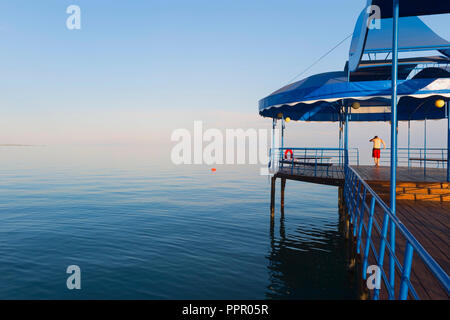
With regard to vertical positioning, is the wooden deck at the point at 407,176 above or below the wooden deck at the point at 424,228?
above

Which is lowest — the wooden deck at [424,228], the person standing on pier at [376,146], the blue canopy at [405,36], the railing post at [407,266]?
the wooden deck at [424,228]

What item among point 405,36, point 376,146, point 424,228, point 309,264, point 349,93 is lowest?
point 309,264

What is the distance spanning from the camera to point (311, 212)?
19.5m

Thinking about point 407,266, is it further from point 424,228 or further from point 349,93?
point 349,93

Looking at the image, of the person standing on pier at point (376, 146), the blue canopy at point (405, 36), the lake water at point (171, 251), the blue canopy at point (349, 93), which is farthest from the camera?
the person standing on pier at point (376, 146)

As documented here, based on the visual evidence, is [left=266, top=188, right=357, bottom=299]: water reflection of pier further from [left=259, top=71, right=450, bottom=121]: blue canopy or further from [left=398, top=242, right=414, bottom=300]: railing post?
[left=259, top=71, right=450, bottom=121]: blue canopy

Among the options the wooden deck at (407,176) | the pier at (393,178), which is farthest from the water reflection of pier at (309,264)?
the wooden deck at (407,176)

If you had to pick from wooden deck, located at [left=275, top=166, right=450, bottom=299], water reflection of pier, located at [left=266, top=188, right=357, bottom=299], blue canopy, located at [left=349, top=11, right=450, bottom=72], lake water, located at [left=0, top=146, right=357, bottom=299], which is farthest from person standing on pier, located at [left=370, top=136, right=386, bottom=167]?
wooden deck, located at [left=275, top=166, right=450, bottom=299]

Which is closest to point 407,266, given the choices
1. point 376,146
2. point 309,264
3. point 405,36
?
point 309,264

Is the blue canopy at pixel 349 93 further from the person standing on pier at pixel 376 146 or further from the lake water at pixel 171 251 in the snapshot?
the lake water at pixel 171 251

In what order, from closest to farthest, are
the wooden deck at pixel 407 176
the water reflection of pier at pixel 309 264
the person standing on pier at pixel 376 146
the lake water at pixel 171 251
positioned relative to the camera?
1. the water reflection of pier at pixel 309 264
2. the lake water at pixel 171 251
3. the wooden deck at pixel 407 176
4. the person standing on pier at pixel 376 146

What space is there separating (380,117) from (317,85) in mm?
10350

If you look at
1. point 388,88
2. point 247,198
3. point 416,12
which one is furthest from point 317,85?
point 247,198

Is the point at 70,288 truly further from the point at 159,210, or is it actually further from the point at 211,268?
the point at 159,210
